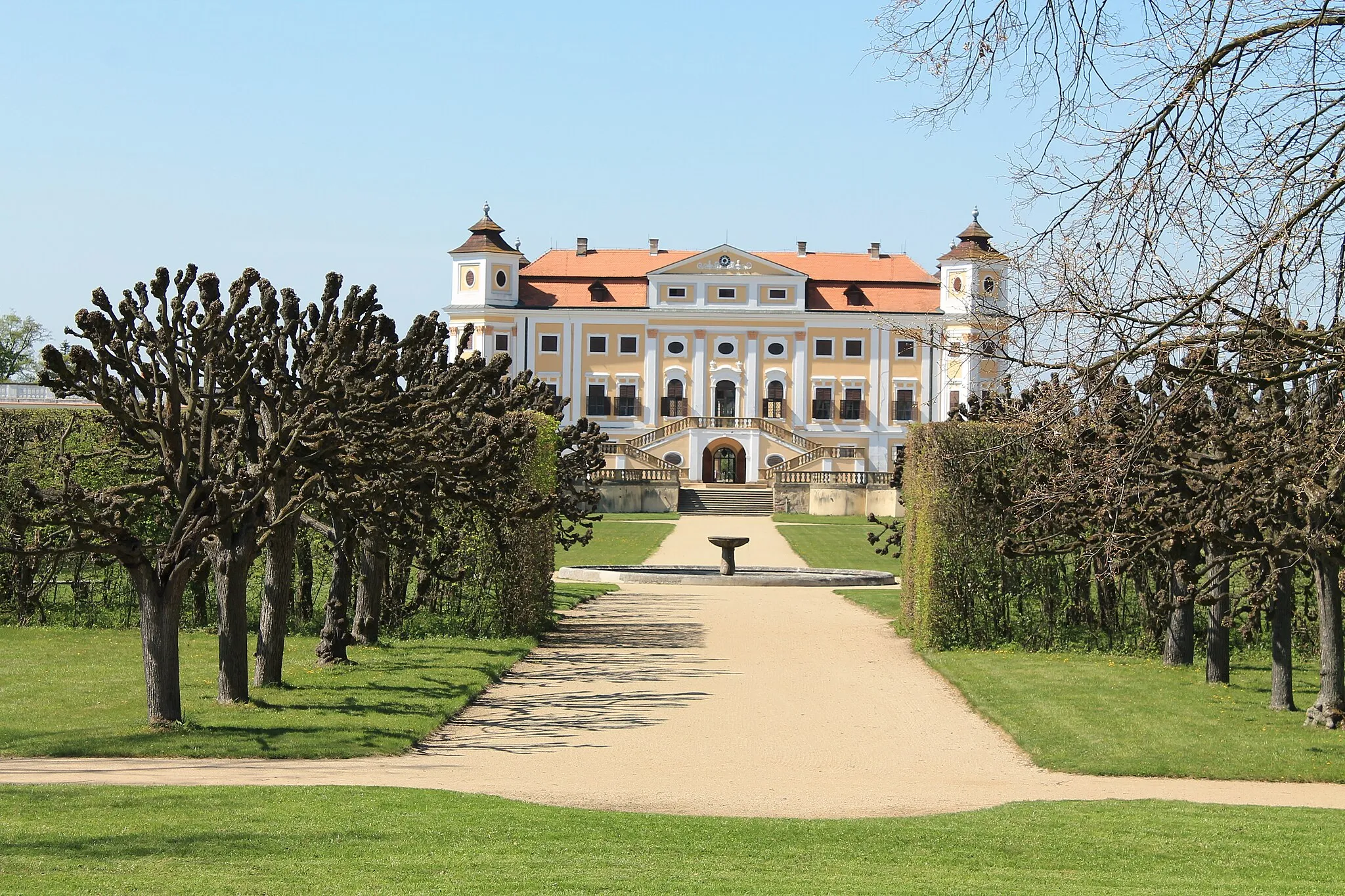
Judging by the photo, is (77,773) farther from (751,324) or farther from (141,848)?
(751,324)

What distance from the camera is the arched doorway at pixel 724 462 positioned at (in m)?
72.1

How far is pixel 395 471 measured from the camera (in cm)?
1388

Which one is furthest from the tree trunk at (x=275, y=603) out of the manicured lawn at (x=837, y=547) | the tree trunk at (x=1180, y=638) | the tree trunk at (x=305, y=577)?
the manicured lawn at (x=837, y=547)

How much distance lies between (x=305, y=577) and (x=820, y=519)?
37818 mm

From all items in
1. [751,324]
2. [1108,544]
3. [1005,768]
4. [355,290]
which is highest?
[751,324]

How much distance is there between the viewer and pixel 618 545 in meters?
39.1

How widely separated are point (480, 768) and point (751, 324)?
65525 millimetres

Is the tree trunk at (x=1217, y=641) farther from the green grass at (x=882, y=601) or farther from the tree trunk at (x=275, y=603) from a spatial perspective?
the tree trunk at (x=275, y=603)

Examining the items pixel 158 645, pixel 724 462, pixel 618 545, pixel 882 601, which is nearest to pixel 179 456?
pixel 158 645

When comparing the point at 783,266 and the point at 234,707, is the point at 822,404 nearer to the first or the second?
the point at 783,266

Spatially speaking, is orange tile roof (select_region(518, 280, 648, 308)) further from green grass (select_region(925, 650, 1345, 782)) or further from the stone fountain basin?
green grass (select_region(925, 650, 1345, 782))

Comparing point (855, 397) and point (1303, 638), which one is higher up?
point (855, 397)

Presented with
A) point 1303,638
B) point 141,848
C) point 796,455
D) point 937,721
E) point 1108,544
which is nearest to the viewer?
point 141,848

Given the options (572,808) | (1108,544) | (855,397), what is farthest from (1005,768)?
(855,397)
